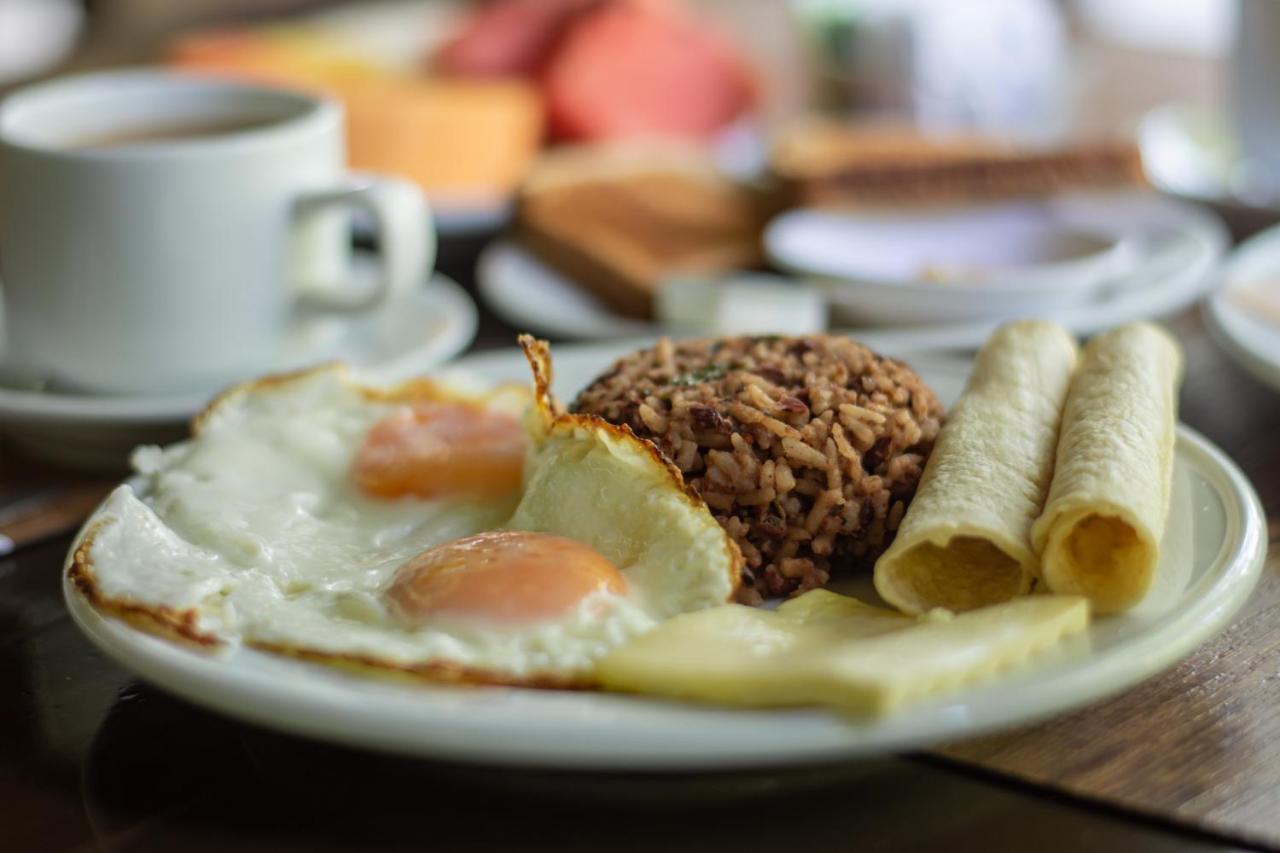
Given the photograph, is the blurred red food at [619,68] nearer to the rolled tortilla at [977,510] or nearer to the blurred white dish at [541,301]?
the blurred white dish at [541,301]

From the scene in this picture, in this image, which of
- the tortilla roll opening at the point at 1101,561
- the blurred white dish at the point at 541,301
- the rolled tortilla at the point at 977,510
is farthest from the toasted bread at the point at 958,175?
the tortilla roll opening at the point at 1101,561

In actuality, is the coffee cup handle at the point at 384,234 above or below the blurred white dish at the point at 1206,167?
above

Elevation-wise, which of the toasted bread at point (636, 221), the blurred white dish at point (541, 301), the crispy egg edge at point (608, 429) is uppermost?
the crispy egg edge at point (608, 429)

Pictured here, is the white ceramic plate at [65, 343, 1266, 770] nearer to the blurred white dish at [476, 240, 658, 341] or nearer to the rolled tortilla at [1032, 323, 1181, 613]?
the rolled tortilla at [1032, 323, 1181, 613]

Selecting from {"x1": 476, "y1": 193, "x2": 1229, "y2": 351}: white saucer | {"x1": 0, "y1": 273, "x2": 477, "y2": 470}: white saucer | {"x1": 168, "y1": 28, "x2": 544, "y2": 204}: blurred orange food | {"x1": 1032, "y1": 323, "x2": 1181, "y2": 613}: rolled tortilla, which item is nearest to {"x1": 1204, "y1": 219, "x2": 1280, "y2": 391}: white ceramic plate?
{"x1": 476, "y1": 193, "x2": 1229, "y2": 351}: white saucer

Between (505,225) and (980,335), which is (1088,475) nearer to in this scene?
(980,335)

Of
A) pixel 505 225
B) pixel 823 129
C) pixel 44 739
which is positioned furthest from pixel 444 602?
pixel 823 129

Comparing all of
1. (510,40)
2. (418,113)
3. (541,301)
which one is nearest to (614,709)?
(541,301)
